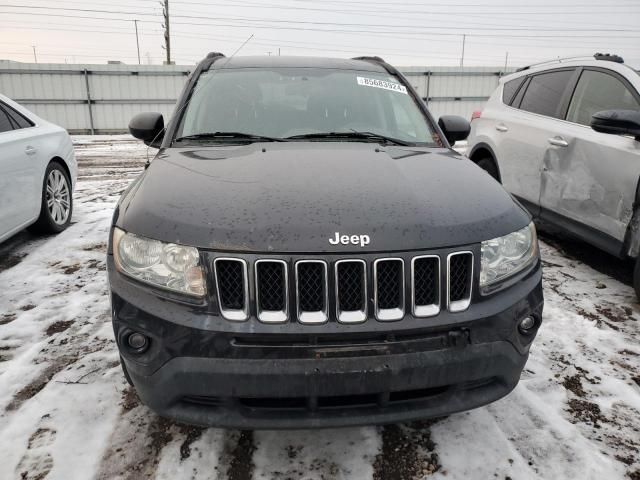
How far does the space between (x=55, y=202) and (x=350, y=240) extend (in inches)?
179

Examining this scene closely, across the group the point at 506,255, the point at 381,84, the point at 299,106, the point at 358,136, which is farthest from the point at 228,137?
the point at 506,255

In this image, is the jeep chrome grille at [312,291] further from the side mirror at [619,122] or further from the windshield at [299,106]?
the side mirror at [619,122]

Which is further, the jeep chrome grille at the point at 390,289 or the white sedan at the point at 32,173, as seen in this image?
the white sedan at the point at 32,173

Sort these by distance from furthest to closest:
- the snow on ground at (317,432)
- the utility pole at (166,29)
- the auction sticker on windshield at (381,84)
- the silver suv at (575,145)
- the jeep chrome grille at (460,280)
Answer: the utility pole at (166,29)
the silver suv at (575,145)
the auction sticker on windshield at (381,84)
the snow on ground at (317,432)
the jeep chrome grille at (460,280)

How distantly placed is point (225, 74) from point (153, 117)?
1.84 feet

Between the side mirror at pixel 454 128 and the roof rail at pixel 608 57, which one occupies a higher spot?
the roof rail at pixel 608 57

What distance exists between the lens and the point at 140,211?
1.89 metres

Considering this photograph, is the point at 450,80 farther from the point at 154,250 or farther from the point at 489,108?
the point at 154,250

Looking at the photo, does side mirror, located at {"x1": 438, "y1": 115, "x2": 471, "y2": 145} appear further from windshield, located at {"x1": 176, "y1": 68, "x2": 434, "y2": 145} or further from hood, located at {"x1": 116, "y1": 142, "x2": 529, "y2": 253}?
hood, located at {"x1": 116, "y1": 142, "x2": 529, "y2": 253}

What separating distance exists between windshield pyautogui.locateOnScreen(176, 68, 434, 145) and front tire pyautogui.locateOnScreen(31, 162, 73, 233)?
267cm

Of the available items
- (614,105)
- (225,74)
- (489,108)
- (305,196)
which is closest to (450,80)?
(489,108)

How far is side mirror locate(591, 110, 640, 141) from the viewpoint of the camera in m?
3.21

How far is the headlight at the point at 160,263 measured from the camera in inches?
66.8

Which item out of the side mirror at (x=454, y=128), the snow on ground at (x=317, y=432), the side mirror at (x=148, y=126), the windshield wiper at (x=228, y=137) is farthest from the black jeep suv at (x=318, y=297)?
the side mirror at (x=454, y=128)
